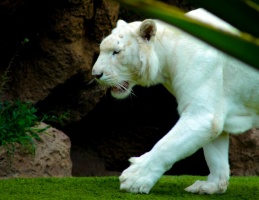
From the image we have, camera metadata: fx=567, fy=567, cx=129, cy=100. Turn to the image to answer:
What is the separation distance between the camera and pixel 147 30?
13.3ft

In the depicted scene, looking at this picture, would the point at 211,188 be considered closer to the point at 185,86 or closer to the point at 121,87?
the point at 185,86

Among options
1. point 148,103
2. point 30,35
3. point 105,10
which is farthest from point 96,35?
point 148,103

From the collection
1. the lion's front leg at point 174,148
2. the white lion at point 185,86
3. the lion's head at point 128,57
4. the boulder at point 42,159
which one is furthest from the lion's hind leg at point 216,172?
the boulder at point 42,159

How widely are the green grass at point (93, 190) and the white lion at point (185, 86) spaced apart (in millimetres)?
121

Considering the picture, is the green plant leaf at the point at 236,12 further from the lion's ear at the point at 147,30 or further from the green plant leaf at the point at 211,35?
the lion's ear at the point at 147,30

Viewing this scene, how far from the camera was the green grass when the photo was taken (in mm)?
3668

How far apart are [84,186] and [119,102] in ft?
10.5

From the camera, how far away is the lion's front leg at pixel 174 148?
361cm

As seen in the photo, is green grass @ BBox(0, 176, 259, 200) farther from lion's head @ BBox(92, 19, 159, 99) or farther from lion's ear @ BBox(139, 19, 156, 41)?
lion's ear @ BBox(139, 19, 156, 41)

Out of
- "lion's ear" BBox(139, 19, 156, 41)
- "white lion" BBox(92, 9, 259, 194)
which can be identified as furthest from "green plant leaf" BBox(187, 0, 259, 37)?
"lion's ear" BBox(139, 19, 156, 41)

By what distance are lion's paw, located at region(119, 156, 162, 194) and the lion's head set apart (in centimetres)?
61

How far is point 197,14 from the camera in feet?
12.9

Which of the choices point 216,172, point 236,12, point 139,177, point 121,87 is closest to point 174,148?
point 139,177

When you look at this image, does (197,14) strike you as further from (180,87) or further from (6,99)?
(6,99)
